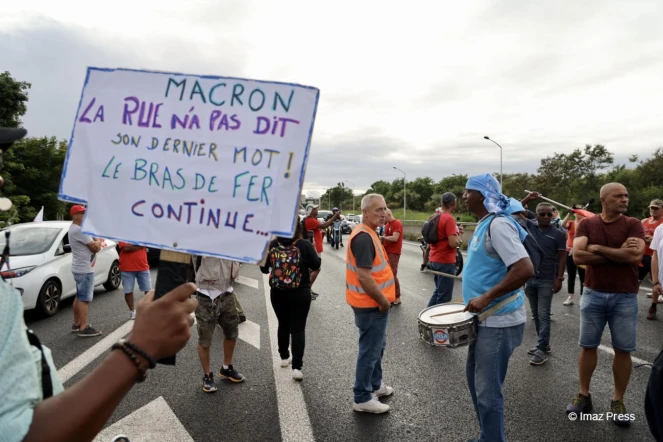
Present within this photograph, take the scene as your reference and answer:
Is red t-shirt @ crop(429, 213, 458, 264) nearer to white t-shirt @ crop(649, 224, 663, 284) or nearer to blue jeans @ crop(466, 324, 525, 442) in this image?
white t-shirt @ crop(649, 224, 663, 284)

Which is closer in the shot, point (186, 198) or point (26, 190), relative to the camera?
point (186, 198)

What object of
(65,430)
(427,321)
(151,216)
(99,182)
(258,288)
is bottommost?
(258,288)

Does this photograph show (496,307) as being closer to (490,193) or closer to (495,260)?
(495,260)

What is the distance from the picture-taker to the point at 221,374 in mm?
4480

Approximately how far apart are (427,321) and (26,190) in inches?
966

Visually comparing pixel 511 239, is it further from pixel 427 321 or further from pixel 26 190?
pixel 26 190

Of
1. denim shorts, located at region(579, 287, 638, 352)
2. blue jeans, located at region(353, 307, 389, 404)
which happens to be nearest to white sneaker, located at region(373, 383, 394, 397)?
blue jeans, located at region(353, 307, 389, 404)

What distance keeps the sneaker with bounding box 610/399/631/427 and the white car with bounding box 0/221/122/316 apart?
7.66 m

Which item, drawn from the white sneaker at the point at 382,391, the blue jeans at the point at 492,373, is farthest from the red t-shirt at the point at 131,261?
the blue jeans at the point at 492,373

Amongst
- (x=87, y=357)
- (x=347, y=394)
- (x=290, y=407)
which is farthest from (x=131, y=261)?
(x=347, y=394)

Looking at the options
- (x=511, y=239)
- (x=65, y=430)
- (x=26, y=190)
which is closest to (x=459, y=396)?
(x=511, y=239)

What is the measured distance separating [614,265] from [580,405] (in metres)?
1.27

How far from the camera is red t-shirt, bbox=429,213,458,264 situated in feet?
21.4

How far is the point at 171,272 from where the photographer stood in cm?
151
